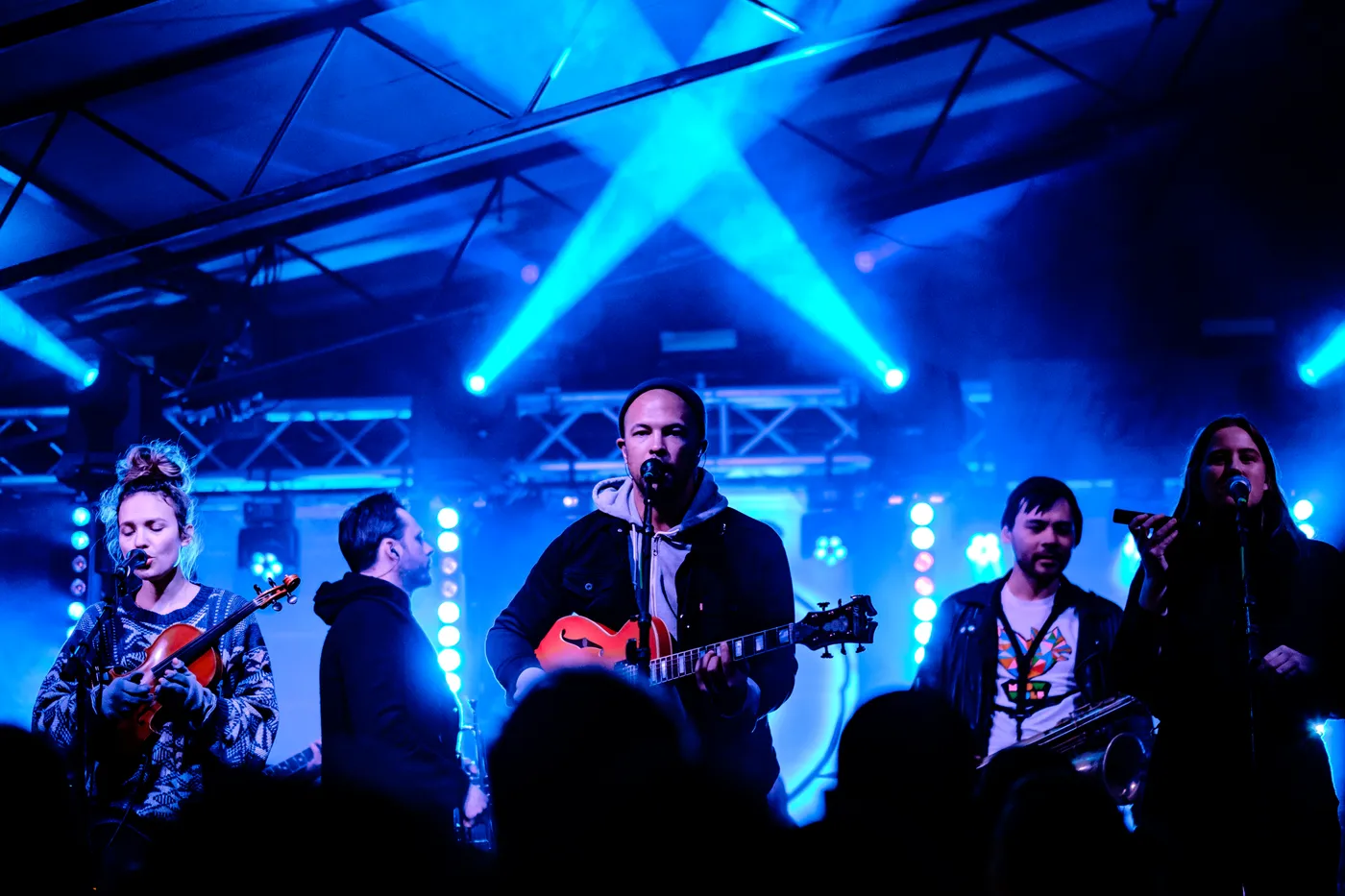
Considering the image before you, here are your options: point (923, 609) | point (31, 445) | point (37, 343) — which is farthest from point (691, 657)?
point (31, 445)

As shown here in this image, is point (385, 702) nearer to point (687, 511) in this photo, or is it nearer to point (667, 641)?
point (667, 641)

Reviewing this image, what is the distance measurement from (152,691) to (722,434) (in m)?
5.85

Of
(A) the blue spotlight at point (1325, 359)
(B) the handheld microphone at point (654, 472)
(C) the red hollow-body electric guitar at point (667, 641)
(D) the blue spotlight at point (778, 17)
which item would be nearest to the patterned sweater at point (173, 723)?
(C) the red hollow-body electric guitar at point (667, 641)

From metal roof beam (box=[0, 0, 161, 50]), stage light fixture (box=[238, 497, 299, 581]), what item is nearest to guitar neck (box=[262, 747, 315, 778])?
stage light fixture (box=[238, 497, 299, 581])

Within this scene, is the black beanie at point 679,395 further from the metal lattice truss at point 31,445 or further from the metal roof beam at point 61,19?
the metal lattice truss at point 31,445

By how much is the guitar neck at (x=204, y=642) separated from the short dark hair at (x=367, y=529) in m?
0.49

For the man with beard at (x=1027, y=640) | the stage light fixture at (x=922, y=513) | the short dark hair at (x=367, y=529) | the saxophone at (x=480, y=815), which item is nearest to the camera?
the short dark hair at (x=367, y=529)

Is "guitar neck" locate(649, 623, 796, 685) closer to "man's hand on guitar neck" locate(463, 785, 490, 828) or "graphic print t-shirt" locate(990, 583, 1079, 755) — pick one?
"man's hand on guitar neck" locate(463, 785, 490, 828)

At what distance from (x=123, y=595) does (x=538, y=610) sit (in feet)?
4.84

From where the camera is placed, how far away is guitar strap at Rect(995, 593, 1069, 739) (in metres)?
4.38

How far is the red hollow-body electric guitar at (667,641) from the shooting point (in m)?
3.51

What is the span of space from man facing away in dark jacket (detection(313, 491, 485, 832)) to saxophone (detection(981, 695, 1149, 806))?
202cm

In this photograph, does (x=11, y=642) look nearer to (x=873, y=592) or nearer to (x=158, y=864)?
(x=873, y=592)

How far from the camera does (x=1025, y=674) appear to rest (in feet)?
14.6
